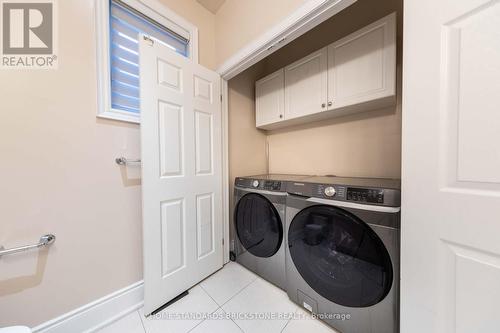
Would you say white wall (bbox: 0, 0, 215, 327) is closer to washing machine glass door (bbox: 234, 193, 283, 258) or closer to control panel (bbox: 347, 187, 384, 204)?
washing machine glass door (bbox: 234, 193, 283, 258)

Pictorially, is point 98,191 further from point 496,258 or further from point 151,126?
point 496,258

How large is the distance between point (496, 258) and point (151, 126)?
1679 mm

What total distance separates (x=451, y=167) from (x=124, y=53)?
1973 mm

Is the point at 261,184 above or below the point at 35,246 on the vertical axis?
above

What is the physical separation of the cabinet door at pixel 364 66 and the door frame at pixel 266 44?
405 millimetres

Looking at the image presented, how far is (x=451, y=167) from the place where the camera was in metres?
0.60

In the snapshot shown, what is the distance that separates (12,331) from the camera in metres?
0.62

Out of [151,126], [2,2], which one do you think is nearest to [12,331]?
[151,126]

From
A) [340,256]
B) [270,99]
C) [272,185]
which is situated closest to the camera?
[340,256]

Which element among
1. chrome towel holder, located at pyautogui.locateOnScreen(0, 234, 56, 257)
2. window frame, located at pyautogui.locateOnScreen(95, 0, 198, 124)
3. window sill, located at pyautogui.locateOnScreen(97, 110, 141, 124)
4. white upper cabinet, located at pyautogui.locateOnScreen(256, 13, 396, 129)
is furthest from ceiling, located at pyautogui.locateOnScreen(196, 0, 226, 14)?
chrome towel holder, located at pyautogui.locateOnScreen(0, 234, 56, 257)

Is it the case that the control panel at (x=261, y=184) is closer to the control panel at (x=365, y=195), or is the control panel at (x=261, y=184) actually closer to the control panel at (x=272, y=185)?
the control panel at (x=272, y=185)

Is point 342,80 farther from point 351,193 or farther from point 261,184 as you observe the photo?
point 261,184

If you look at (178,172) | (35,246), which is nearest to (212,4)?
(178,172)

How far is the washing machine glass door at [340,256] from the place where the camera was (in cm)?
87
